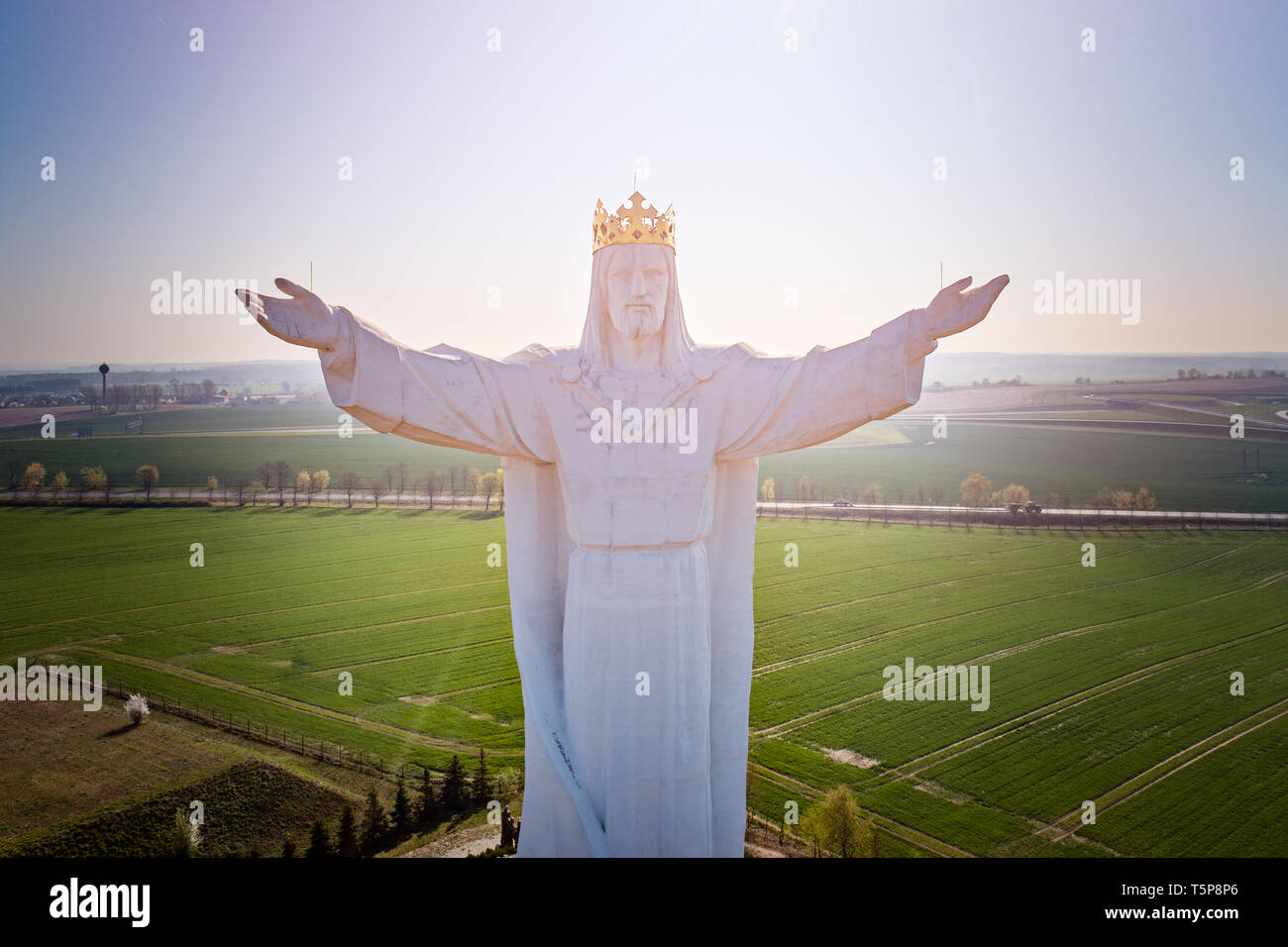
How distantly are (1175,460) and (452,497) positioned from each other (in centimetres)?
5322

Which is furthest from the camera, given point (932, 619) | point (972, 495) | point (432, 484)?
point (972, 495)

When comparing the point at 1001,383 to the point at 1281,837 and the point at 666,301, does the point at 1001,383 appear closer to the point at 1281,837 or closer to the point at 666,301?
Result: the point at 1281,837

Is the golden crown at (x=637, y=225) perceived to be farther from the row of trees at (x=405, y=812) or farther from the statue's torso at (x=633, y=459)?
the row of trees at (x=405, y=812)

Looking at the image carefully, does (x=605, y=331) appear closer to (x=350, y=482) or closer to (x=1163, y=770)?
(x=1163, y=770)

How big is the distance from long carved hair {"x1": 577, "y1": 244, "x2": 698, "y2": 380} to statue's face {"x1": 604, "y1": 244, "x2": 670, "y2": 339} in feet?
0.46

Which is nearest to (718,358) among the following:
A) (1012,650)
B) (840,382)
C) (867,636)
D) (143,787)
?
(840,382)

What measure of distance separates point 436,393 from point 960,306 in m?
4.79

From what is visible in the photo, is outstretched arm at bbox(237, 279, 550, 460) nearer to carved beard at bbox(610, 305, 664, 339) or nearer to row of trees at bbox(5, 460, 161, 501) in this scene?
carved beard at bbox(610, 305, 664, 339)

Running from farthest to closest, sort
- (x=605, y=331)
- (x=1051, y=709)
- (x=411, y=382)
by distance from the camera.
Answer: (x=1051, y=709)
(x=605, y=331)
(x=411, y=382)

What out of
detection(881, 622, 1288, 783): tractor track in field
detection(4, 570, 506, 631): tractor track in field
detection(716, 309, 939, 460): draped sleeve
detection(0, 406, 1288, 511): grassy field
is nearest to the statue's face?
detection(716, 309, 939, 460): draped sleeve

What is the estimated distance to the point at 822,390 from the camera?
8.09 meters

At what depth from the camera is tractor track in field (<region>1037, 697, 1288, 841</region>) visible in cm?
1914

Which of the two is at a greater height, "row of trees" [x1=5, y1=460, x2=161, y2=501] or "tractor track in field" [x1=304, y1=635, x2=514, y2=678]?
"row of trees" [x1=5, y1=460, x2=161, y2=501]

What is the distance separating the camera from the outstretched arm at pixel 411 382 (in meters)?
7.34
